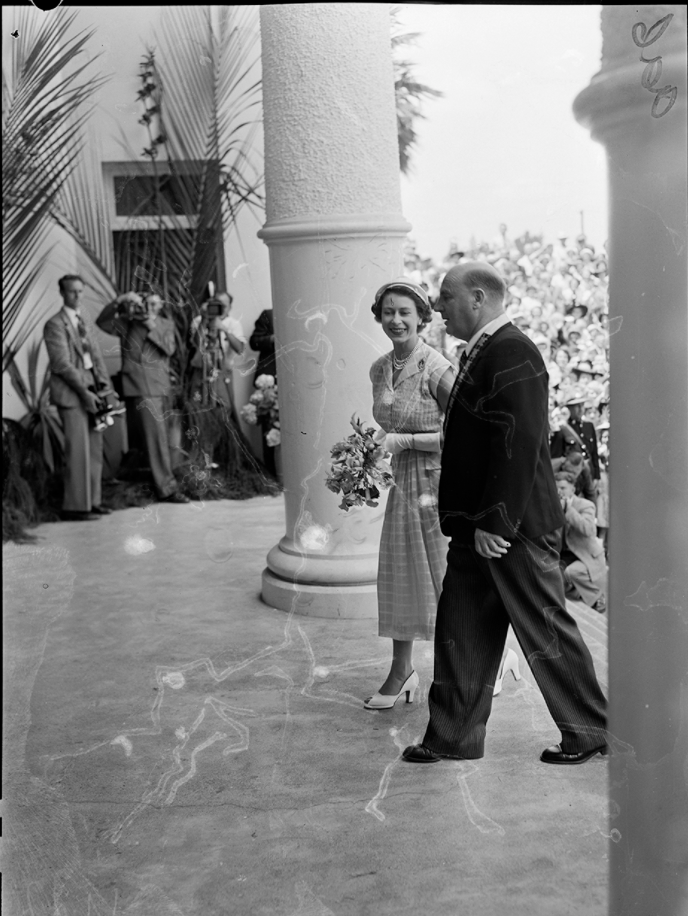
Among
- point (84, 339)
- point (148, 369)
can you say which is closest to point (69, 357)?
point (84, 339)

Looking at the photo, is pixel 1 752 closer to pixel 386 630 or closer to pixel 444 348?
pixel 386 630

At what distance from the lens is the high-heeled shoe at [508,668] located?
2143 millimetres

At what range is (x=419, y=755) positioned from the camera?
7.02 feet

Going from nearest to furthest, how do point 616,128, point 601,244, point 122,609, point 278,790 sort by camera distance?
point 616,128, point 601,244, point 278,790, point 122,609

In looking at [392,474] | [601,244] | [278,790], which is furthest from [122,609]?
[601,244]

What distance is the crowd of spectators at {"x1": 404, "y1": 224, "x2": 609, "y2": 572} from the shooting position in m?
1.96

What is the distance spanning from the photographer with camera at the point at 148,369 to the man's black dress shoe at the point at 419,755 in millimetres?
643

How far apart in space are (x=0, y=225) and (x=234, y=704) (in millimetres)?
1010

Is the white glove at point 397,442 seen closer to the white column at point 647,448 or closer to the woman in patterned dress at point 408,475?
the woman in patterned dress at point 408,475

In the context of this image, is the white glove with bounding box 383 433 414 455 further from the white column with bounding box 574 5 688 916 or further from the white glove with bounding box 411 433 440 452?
the white column with bounding box 574 5 688 916

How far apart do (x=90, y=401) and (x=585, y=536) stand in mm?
965

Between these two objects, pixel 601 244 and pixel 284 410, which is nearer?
pixel 601 244

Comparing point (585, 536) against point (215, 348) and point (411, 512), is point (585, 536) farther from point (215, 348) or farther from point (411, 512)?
point (215, 348)

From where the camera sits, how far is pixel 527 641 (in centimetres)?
205
